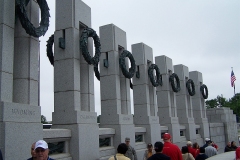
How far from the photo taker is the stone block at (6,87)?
27.9 feet

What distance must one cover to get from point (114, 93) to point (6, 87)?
6888mm

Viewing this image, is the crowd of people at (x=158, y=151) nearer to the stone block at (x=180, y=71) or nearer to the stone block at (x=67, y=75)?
the stone block at (x=67, y=75)

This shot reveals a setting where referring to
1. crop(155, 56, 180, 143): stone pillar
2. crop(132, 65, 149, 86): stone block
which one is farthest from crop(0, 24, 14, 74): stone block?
Answer: crop(155, 56, 180, 143): stone pillar

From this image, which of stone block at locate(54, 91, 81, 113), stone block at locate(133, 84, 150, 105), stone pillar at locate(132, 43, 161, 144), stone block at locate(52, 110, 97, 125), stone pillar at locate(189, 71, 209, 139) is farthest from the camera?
stone pillar at locate(189, 71, 209, 139)

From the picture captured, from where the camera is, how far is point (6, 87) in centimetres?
867

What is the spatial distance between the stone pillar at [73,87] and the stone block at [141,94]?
5.43m

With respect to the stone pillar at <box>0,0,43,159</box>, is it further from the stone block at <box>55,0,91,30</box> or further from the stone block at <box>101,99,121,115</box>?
the stone block at <box>101,99,121,115</box>

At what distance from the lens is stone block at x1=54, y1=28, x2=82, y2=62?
40.0ft

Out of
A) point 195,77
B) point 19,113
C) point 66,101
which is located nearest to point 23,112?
point 19,113

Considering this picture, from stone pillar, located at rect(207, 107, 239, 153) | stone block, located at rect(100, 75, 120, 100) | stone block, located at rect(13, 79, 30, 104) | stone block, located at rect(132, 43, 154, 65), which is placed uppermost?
stone block, located at rect(132, 43, 154, 65)

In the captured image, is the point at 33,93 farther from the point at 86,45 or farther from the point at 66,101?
the point at 86,45

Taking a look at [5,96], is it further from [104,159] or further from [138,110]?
[138,110]

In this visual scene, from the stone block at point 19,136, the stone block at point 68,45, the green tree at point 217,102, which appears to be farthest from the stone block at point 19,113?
the green tree at point 217,102

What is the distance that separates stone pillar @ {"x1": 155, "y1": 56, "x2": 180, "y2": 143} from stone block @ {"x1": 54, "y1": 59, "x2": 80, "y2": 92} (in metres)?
10.3
